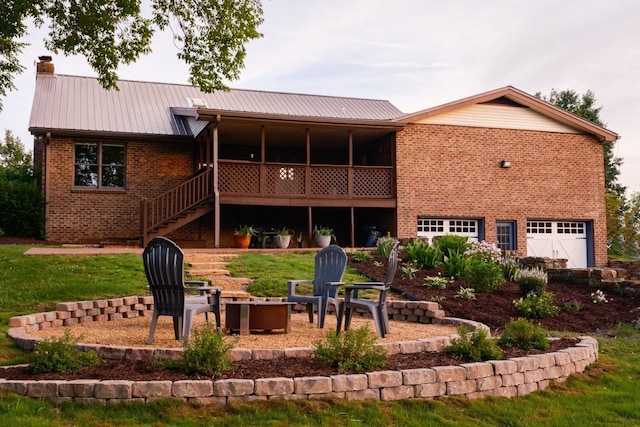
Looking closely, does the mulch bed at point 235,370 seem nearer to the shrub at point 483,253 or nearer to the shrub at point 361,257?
the shrub at point 483,253

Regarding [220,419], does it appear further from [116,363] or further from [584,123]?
[584,123]

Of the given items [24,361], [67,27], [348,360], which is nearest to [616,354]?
[348,360]

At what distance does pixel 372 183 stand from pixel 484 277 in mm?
8495

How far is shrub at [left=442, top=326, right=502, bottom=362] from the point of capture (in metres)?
5.66

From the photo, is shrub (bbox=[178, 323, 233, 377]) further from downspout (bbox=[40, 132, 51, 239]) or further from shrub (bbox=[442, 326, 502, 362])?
downspout (bbox=[40, 132, 51, 239])

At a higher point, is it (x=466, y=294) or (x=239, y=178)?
(x=239, y=178)

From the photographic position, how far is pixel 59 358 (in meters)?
5.13

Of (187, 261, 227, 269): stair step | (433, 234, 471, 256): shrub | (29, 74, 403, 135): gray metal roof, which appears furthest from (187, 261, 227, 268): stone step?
(29, 74, 403, 135): gray metal roof

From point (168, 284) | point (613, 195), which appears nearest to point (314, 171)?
point (168, 284)

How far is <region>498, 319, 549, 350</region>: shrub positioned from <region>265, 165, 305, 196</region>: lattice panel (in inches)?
469

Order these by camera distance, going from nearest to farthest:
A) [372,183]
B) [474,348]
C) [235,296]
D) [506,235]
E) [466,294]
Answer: [474,348] < [235,296] < [466,294] < [372,183] < [506,235]

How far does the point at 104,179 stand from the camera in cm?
1869

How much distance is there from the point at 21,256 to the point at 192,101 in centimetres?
1047

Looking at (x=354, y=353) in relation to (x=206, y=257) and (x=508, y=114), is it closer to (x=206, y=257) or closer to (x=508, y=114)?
(x=206, y=257)
